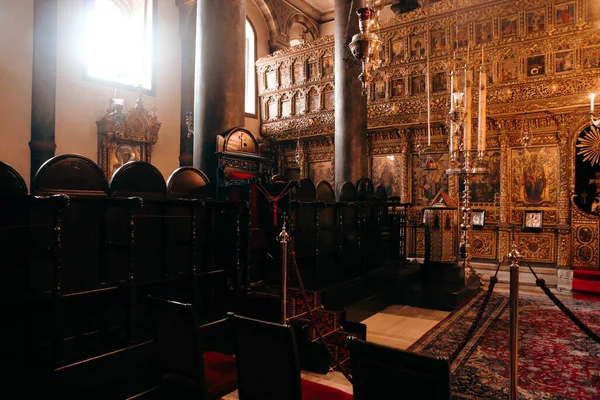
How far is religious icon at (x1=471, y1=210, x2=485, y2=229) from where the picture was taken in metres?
10.1

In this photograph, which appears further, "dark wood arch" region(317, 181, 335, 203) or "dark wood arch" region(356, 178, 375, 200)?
"dark wood arch" region(356, 178, 375, 200)

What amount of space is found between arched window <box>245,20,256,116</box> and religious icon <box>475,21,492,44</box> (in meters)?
7.57

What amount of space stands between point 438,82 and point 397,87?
3.90 ft

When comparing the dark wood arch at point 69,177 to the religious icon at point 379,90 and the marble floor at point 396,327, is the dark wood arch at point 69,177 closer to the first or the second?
the marble floor at point 396,327

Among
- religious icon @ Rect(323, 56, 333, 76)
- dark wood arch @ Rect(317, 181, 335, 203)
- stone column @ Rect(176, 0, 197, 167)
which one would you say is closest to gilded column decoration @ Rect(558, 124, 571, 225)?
dark wood arch @ Rect(317, 181, 335, 203)

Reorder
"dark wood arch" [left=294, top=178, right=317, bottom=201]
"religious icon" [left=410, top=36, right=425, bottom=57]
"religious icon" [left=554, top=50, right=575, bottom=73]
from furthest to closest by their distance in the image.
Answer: "religious icon" [left=410, top=36, right=425, bottom=57], "religious icon" [left=554, top=50, right=575, bottom=73], "dark wood arch" [left=294, top=178, right=317, bottom=201]

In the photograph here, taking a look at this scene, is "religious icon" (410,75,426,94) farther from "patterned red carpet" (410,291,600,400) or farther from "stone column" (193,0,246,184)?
"stone column" (193,0,246,184)

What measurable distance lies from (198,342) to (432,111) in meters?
9.98

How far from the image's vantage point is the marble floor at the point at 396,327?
12.4ft

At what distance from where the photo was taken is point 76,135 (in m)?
9.75

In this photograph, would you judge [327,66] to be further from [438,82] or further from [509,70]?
[509,70]

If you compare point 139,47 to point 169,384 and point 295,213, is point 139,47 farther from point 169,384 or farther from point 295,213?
point 169,384

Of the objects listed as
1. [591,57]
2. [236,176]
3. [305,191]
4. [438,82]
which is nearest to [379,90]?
[438,82]

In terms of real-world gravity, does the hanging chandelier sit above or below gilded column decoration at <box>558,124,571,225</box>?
above
